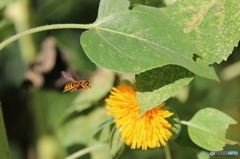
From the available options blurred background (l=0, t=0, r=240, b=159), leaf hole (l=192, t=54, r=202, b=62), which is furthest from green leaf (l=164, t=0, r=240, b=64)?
blurred background (l=0, t=0, r=240, b=159)

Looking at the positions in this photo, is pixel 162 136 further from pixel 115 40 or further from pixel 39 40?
pixel 39 40

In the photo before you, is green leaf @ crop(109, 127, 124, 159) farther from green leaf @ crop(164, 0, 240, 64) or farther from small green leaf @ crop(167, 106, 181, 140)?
green leaf @ crop(164, 0, 240, 64)

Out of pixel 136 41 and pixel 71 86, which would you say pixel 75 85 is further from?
pixel 136 41

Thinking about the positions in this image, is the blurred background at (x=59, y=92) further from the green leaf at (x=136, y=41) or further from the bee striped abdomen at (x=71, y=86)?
the green leaf at (x=136, y=41)

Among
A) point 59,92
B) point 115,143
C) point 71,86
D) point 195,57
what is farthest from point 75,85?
point 59,92

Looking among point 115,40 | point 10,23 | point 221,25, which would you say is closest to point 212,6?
point 221,25

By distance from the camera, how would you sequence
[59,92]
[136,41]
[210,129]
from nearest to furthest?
1. [136,41]
2. [210,129]
3. [59,92]
